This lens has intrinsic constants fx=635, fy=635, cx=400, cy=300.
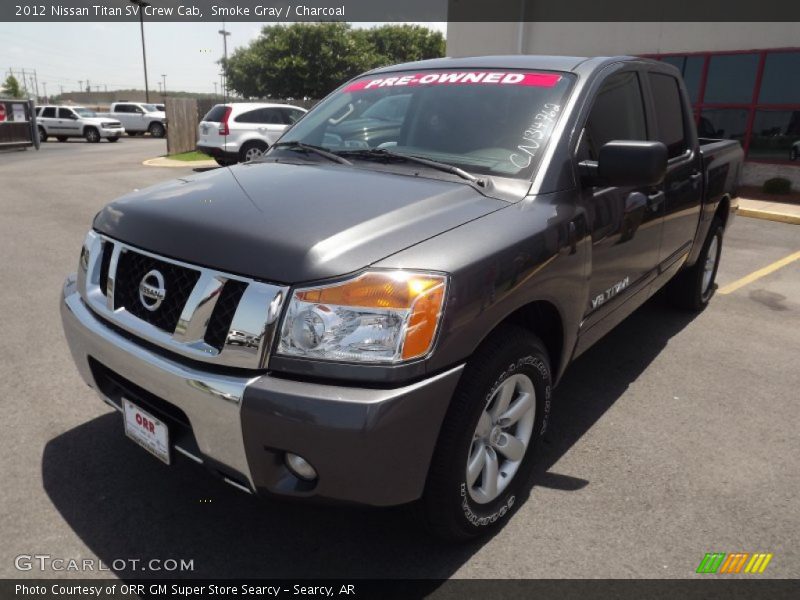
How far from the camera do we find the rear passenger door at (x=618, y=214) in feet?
9.50

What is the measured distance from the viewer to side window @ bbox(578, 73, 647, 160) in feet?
9.79

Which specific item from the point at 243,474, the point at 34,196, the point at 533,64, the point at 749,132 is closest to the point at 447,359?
the point at 243,474

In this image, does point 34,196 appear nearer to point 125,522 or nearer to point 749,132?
point 125,522

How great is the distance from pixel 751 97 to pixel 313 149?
11862mm

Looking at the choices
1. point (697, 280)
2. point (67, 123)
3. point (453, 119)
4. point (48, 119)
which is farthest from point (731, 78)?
point (48, 119)

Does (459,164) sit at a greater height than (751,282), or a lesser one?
greater

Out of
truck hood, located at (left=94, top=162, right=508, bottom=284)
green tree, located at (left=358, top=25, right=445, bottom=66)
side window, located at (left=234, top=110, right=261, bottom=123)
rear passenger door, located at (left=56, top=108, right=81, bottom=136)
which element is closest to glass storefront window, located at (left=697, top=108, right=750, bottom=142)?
side window, located at (left=234, top=110, right=261, bottom=123)

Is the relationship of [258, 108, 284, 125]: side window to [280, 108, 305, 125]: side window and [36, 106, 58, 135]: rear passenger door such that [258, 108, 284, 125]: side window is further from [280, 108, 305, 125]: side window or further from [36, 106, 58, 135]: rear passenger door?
[36, 106, 58, 135]: rear passenger door

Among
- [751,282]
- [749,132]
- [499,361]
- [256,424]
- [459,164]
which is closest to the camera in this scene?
[256,424]

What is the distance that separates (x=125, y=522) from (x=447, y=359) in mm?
1485

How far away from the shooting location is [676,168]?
3.88 metres

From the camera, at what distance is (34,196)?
35.3 feet

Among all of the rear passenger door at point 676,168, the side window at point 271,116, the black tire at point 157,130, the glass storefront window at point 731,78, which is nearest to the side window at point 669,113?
the rear passenger door at point 676,168

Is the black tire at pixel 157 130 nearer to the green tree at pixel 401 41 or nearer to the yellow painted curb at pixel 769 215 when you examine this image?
the green tree at pixel 401 41
